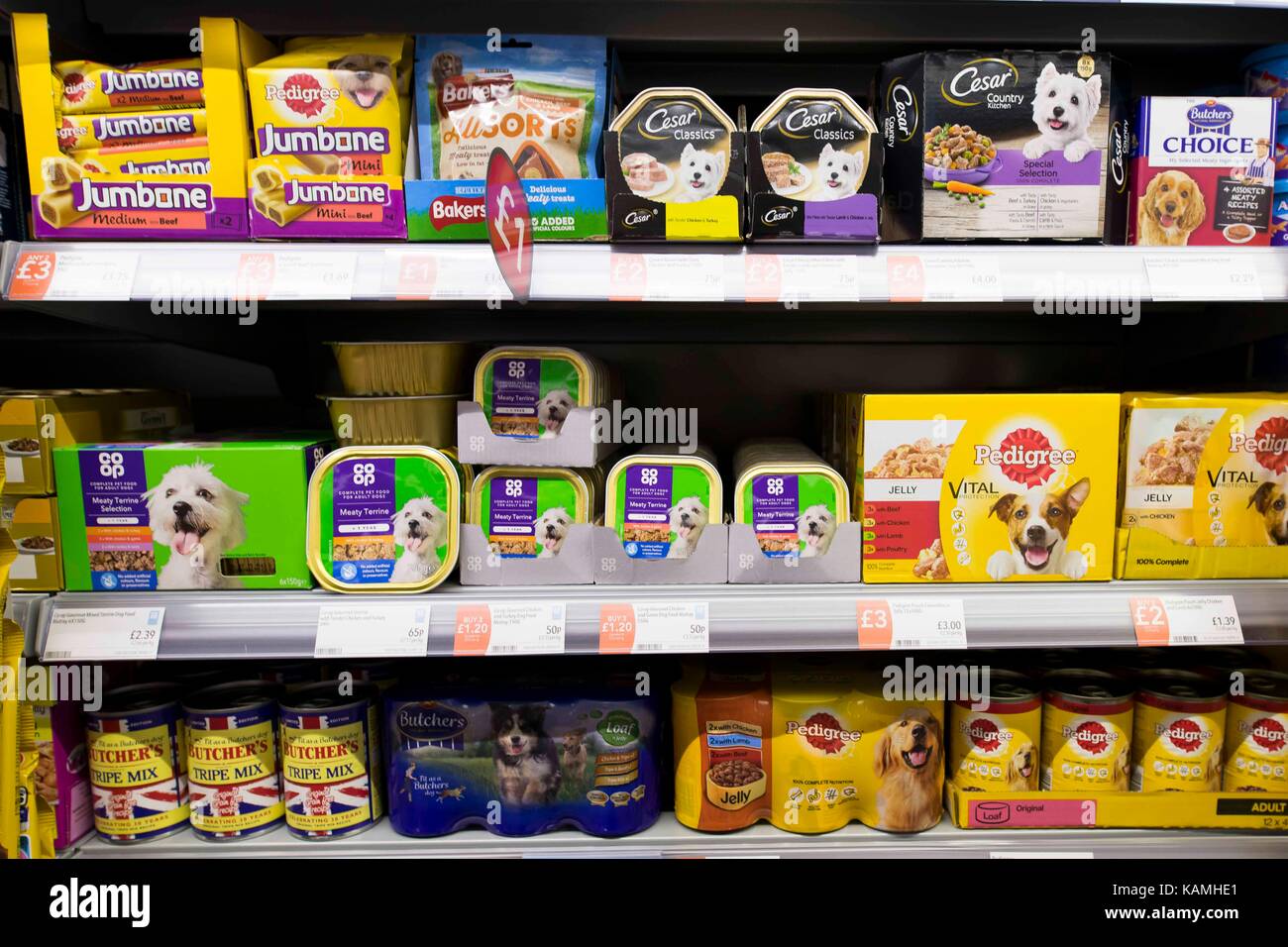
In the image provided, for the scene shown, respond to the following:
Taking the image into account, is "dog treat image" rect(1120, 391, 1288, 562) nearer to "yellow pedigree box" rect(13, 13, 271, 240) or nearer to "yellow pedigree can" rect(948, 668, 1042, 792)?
"yellow pedigree can" rect(948, 668, 1042, 792)

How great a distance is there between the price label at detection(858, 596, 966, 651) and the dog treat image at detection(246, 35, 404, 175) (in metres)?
0.97

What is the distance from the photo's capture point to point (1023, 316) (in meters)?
1.66

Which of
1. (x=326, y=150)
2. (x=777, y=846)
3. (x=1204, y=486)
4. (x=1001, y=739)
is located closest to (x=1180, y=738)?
(x=1001, y=739)

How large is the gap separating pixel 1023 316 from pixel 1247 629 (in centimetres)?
77

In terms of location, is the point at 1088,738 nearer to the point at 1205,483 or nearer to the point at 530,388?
the point at 1205,483

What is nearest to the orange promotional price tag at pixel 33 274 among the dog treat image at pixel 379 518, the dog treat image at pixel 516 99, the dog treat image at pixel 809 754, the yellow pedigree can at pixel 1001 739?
the dog treat image at pixel 379 518

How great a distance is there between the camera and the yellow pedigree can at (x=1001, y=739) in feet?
4.00

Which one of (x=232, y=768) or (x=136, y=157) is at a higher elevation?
(x=136, y=157)

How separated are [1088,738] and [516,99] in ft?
4.40

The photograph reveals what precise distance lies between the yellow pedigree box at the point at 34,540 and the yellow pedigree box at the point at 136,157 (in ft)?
1.33

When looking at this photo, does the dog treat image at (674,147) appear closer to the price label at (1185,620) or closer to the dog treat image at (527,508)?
the dog treat image at (527,508)

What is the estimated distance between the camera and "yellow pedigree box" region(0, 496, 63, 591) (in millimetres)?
1154

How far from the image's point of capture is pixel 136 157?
1150 millimetres

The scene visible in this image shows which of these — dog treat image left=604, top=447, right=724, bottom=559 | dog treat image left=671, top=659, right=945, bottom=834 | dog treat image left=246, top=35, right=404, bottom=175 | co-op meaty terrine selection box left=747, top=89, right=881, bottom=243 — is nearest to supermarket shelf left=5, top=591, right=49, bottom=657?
dog treat image left=246, top=35, right=404, bottom=175
